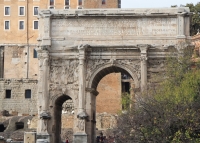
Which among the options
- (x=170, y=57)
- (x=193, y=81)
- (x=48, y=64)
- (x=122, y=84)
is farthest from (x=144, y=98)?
(x=122, y=84)

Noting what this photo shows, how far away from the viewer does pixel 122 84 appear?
78.0 meters

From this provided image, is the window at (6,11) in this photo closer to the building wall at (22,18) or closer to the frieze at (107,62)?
the building wall at (22,18)

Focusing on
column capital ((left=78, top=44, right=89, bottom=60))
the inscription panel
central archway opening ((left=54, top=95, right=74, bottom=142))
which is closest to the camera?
column capital ((left=78, top=44, right=89, bottom=60))

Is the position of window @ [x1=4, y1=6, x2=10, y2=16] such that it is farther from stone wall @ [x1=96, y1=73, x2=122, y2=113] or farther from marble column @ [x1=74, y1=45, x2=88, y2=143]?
marble column @ [x1=74, y1=45, x2=88, y2=143]

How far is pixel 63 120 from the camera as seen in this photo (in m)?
62.5

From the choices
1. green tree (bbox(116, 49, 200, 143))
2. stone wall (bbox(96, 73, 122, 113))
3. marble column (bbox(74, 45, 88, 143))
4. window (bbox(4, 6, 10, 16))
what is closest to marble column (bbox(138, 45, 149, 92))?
marble column (bbox(74, 45, 88, 143))

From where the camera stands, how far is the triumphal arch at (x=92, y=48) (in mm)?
41094

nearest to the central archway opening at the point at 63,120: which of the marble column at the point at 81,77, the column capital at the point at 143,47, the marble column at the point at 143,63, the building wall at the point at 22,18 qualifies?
the marble column at the point at 81,77

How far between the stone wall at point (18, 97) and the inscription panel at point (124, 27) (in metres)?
37.3

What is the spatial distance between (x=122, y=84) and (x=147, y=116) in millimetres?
46052

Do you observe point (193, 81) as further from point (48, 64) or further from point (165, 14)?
point (48, 64)

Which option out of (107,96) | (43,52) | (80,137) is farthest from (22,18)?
(80,137)

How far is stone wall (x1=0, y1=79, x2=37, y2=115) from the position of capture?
78.2 meters

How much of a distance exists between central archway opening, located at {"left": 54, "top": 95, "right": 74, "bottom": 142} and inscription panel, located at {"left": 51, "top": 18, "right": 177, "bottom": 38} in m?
4.19
